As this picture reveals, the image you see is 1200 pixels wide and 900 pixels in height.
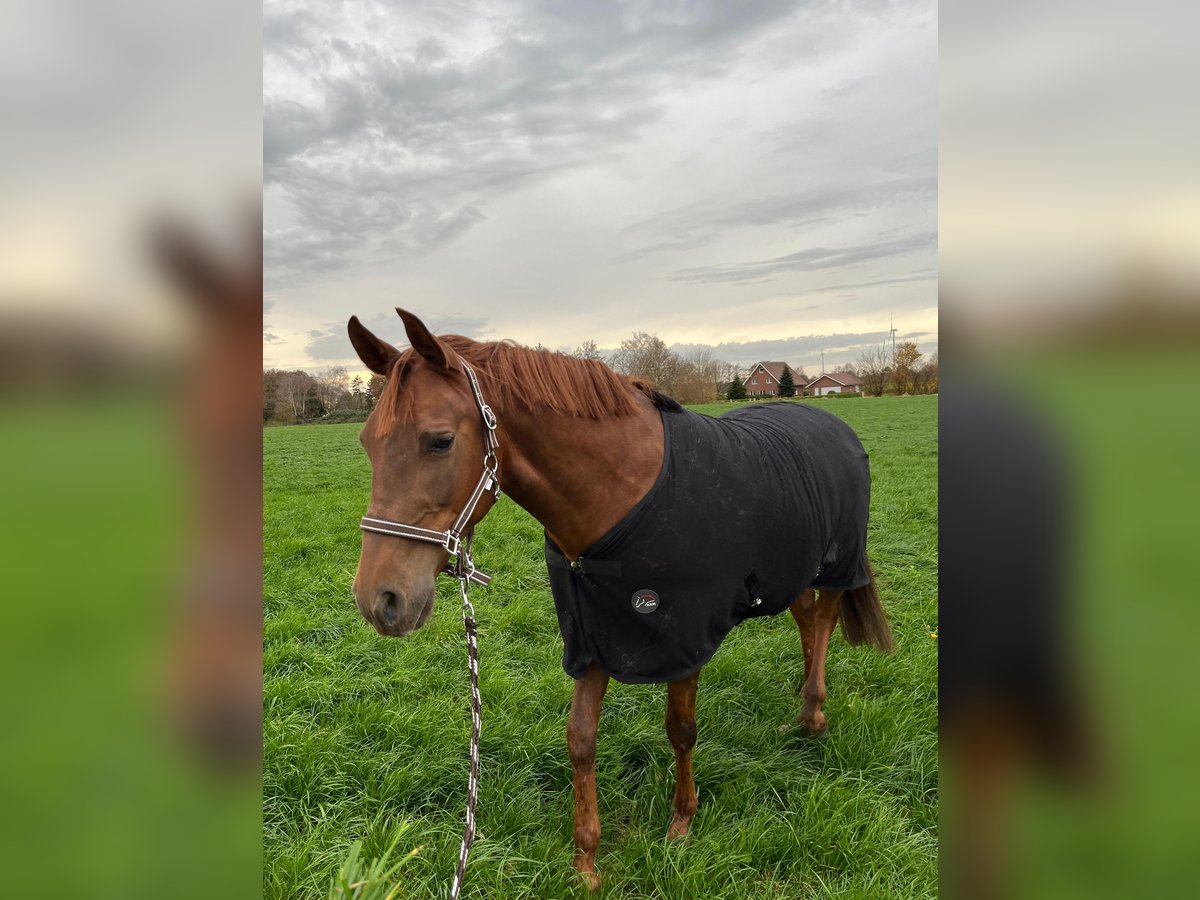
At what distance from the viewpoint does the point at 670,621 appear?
276 centimetres

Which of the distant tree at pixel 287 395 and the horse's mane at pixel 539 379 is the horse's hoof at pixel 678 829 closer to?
the horse's mane at pixel 539 379

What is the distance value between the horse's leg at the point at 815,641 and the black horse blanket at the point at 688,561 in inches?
37.1

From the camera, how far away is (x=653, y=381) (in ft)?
11.5

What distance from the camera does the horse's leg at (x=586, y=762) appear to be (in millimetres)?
2840

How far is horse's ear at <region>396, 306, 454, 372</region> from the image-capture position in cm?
219

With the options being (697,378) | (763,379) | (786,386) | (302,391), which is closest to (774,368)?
(763,379)

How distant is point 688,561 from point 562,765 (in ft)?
5.19
